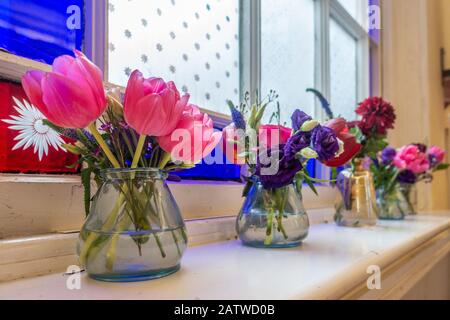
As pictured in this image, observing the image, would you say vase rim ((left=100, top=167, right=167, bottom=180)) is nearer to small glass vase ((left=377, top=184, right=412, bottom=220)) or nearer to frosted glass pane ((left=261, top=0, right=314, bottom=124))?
frosted glass pane ((left=261, top=0, right=314, bottom=124))

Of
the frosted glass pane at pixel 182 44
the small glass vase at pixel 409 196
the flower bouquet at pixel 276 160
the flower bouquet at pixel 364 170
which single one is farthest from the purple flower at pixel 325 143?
the small glass vase at pixel 409 196

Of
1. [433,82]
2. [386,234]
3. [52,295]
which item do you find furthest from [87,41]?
[433,82]

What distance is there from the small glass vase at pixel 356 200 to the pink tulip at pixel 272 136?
1.75 ft

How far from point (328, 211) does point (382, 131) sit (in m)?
0.33

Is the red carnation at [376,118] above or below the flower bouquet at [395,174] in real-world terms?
above

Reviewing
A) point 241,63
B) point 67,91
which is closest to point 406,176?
point 241,63

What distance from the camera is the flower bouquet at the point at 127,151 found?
0.44m

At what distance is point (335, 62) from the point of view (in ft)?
5.64

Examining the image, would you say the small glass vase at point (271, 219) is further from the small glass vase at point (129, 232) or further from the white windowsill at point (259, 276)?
the small glass vase at point (129, 232)

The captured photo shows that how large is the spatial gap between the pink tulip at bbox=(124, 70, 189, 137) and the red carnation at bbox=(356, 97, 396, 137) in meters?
0.74

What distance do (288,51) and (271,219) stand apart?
2.71ft

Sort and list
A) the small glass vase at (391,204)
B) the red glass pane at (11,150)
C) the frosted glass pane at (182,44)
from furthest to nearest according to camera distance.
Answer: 1. the small glass vase at (391,204)
2. the frosted glass pane at (182,44)
3. the red glass pane at (11,150)

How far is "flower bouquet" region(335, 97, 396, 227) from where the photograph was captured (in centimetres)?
109

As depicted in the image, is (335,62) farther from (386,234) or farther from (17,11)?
(17,11)
